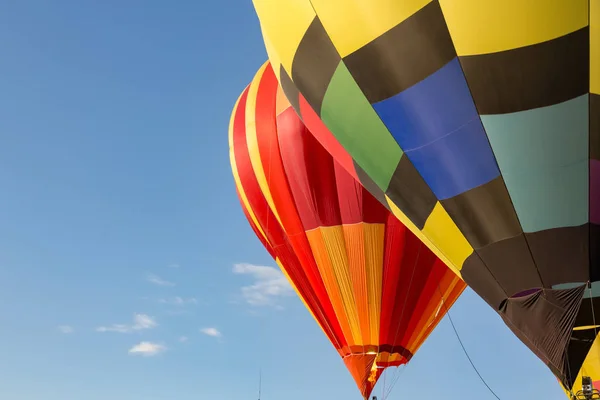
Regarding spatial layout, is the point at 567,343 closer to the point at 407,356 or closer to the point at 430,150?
the point at 430,150

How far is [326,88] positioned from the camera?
6.57 m

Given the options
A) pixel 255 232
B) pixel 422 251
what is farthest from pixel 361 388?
pixel 255 232

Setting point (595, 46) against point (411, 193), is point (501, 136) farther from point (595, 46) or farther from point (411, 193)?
point (411, 193)

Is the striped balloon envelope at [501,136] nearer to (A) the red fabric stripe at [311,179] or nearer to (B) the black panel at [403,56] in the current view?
(B) the black panel at [403,56]

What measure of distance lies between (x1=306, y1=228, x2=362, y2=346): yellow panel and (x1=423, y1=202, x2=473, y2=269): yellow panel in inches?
140

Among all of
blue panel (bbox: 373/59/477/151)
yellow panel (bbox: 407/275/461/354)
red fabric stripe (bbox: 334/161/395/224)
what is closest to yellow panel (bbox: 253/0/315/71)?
blue panel (bbox: 373/59/477/151)

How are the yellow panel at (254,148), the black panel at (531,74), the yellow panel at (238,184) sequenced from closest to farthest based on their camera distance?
1. the black panel at (531,74)
2. the yellow panel at (254,148)
3. the yellow panel at (238,184)

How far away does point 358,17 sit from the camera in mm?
5812

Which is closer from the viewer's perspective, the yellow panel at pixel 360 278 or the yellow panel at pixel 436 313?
the yellow panel at pixel 360 278

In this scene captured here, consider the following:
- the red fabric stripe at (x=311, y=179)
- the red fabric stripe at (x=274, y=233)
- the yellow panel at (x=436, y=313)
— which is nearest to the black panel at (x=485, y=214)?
the red fabric stripe at (x=311, y=179)

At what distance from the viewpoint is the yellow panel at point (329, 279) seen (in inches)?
373

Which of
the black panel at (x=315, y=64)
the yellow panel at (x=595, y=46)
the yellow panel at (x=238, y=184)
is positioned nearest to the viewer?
the yellow panel at (x=595, y=46)

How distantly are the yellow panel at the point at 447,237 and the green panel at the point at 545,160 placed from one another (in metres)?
0.63

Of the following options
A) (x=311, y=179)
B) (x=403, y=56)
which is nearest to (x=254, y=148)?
(x=311, y=179)
